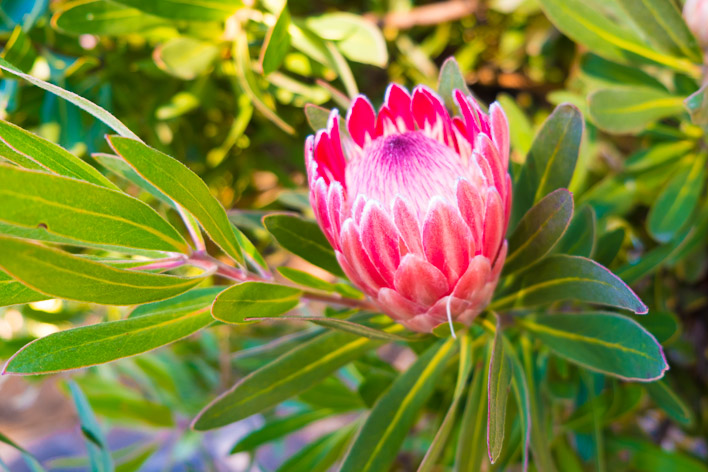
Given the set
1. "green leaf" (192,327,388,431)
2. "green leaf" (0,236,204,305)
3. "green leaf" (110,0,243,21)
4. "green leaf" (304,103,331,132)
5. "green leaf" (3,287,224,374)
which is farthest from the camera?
"green leaf" (110,0,243,21)

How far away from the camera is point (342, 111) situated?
3.55 feet

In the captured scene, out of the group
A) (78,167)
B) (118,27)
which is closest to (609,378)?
(78,167)

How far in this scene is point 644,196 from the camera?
4.05 ft

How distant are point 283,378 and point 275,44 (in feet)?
1.65

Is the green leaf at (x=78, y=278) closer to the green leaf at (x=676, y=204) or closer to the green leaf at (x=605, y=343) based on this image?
the green leaf at (x=605, y=343)

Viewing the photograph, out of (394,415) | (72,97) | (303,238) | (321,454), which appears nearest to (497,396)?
(394,415)

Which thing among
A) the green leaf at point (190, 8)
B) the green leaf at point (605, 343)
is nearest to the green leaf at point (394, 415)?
the green leaf at point (605, 343)

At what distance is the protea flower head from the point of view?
0.95 meters

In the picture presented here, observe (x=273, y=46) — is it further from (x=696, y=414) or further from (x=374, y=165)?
(x=696, y=414)

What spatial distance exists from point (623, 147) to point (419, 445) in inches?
37.2

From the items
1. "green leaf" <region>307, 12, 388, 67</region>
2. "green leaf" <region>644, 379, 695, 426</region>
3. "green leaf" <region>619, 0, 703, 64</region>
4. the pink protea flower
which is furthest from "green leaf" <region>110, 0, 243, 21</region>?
"green leaf" <region>644, 379, 695, 426</region>

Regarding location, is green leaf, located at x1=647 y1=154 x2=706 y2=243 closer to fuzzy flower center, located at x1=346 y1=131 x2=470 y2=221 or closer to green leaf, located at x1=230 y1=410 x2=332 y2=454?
fuzzy flower center, located at x1=346 y1=131 x2=470 y2=221

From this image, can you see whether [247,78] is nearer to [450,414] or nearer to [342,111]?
[342,111]

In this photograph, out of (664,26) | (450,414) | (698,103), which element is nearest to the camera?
→ (450,414)
